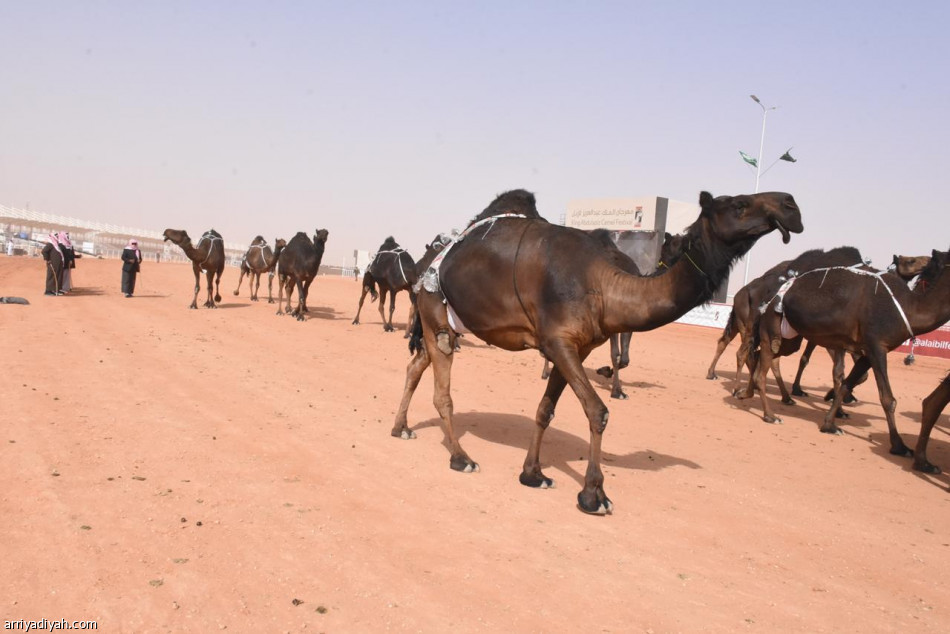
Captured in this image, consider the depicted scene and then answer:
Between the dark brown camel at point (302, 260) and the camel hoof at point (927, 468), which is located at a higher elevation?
the dark brown camel at point (302, 260)

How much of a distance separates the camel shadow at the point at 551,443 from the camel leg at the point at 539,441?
0.50 metres

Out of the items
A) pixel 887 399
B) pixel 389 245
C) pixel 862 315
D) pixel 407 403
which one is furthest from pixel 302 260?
pixel 887 399

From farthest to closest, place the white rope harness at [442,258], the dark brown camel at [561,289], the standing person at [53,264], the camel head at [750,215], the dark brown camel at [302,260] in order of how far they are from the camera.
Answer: the standing person at [53,264]
the dark brown camel at [302,260]
the white rope harness at [442,258]
the dark brown camel at [561,289]
the camel head at [750,215]

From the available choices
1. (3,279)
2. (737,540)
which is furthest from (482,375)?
(3,279)

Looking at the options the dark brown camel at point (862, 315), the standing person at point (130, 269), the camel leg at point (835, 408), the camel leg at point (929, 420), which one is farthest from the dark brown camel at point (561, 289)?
the standing person at point (130, 269)

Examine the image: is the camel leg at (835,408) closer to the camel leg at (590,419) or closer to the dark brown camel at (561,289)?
the dark brown camel at (561,289)

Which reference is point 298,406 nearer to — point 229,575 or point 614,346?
A: point 229,575

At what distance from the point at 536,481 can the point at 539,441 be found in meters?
0.37

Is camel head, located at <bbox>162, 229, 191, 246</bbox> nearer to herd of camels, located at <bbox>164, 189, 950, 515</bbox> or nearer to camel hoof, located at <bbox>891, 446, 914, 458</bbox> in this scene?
herd of camels, located at <bbox>164, 189, 950, 515</bbox>

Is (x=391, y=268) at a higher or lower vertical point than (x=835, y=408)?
higher

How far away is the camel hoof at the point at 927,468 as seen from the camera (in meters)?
8.56

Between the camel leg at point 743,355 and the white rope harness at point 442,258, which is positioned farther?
the camel leg at point 743,355

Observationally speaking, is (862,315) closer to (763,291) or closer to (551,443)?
(763,291)

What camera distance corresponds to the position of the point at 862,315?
10.2 m
